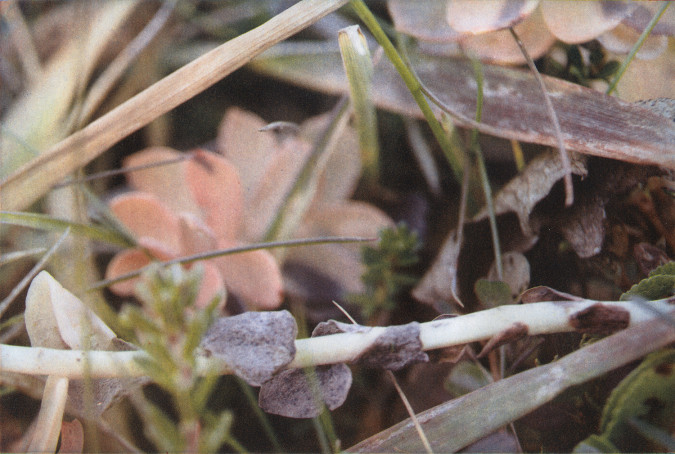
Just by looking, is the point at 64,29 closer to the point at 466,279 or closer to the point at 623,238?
the point at 466,279

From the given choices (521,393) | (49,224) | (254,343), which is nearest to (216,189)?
(49,224)

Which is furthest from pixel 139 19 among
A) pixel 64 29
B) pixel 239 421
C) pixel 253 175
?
pixel 239 421

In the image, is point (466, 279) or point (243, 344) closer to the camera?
point (243, 344)

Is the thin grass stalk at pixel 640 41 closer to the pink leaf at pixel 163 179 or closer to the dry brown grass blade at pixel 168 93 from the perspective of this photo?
the dry brown grass blade at pixel 168 93

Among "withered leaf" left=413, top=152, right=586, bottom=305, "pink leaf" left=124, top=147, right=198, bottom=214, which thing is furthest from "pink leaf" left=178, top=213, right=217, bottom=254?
"withered leaf" left=413, top=152, right=586, bottom=305

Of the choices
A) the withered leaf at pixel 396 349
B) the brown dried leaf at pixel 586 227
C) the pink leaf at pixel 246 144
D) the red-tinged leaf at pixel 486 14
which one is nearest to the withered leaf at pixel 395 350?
the withered leaf at pixel 396 349

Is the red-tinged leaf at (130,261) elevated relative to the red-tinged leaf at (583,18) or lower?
lower

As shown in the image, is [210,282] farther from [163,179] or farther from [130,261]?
[163,179]
